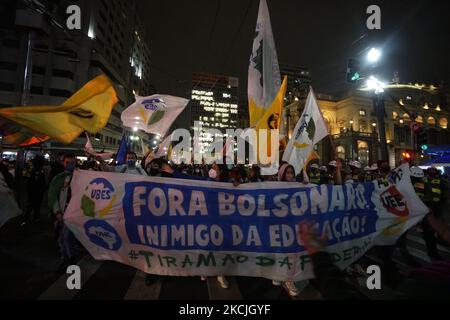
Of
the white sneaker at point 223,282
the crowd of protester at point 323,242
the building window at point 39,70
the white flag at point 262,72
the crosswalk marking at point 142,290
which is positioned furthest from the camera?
the building window at point 39,70

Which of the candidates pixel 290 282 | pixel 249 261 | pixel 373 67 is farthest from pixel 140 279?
pixel 373 67

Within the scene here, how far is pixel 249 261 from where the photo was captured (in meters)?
4.29

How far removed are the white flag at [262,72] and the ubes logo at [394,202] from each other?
130 inches

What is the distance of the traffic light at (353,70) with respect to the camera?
39.3 feet

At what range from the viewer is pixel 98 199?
15.0ft

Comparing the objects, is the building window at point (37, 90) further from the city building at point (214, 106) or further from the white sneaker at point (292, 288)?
the city building at point (214, 106)

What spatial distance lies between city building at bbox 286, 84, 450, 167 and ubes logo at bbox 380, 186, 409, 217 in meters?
55.5

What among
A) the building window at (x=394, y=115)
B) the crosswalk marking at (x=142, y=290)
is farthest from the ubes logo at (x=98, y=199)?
the building window at (x=394, y=115)

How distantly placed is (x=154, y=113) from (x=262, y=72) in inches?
119

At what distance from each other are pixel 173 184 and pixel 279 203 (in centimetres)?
176

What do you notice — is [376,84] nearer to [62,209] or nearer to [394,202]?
[394,202]

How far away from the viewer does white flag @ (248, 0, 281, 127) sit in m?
7.05
